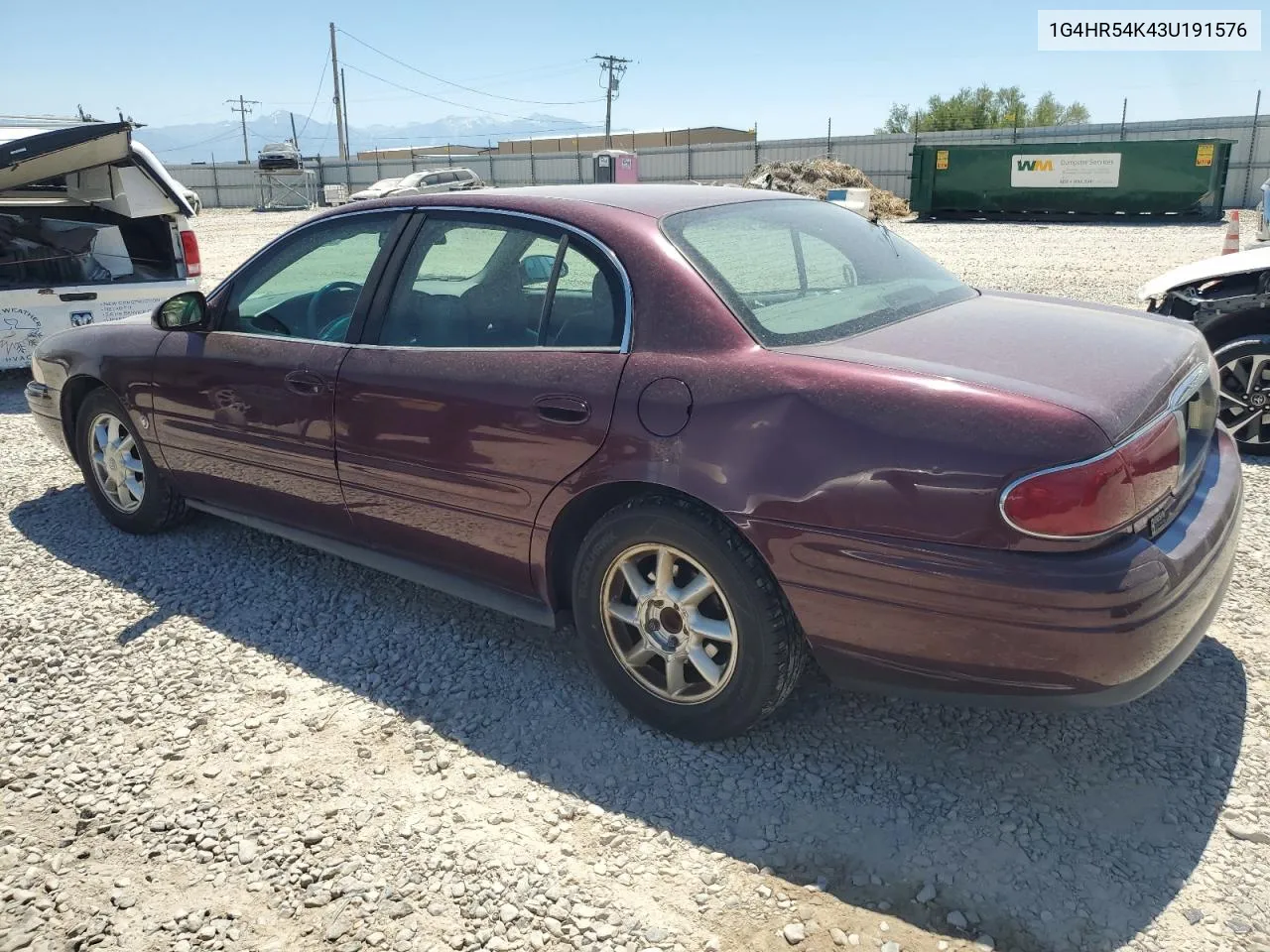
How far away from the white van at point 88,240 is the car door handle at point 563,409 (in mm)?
5367

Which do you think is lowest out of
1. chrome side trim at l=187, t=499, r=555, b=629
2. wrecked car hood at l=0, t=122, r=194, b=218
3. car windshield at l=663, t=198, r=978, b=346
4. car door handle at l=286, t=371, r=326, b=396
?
chrome side trim at l=187, t=499, r=555, b=629

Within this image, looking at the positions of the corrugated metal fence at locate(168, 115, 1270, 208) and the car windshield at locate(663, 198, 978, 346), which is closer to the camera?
the car windshield at locate(663, 198, 978, 346)

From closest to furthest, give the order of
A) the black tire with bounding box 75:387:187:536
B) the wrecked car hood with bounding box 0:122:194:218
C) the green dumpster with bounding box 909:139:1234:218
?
the black tire with bounding box 75:387:187:536 → the wrecked car hood with bounding box 0:122:194:218 → the green dumpster with bounding box 909:139:1234:218

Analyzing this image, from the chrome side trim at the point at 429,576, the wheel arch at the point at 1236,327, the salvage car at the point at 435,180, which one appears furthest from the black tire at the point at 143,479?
the salvage car at the point at 435,180

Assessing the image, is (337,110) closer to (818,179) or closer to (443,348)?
(818,179)

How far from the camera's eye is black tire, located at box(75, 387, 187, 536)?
180 inches

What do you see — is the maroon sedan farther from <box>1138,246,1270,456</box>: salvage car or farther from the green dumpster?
the green dumpster

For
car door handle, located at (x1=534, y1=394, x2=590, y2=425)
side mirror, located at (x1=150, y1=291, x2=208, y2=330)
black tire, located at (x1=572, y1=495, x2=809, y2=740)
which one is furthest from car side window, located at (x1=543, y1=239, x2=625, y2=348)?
side mirror, located at (x1=150, y1=291, x2=208, y2=330)

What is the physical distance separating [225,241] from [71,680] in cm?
2361

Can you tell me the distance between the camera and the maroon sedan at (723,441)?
2336mm

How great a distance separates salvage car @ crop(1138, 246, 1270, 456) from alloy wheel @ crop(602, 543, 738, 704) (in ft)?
12.6

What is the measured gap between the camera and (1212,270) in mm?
5527

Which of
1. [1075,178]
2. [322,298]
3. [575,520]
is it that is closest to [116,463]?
[322,298]

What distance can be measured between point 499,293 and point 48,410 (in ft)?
10.1
